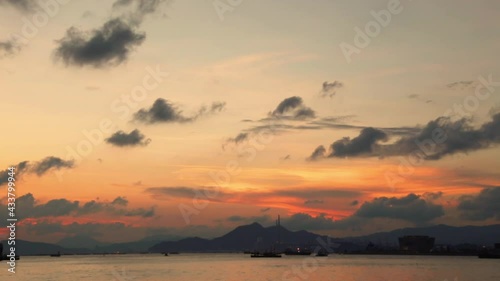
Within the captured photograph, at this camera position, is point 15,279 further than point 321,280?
Yes

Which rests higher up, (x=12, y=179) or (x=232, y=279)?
(x=12, y=179)

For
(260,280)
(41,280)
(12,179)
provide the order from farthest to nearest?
(41,280) < (260,280) < (12,179)

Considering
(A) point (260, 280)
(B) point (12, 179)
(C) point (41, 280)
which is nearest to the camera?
(B) point (12, 179)

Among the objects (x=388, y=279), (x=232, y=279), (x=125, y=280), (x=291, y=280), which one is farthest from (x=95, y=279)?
(x=388, y=279)

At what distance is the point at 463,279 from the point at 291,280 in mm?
49080

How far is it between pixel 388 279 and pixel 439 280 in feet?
44.6

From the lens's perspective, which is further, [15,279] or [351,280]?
[15,279]

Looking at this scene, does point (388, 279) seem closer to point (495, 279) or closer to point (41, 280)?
point (495, 279)

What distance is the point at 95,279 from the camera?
16750cm

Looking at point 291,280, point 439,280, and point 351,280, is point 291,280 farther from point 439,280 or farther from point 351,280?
point 439,280

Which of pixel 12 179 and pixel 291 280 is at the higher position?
pixel 12 179

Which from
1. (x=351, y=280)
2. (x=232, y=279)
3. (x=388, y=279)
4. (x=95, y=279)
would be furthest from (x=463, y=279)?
(x=95, y=279)

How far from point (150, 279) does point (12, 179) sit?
102279mm

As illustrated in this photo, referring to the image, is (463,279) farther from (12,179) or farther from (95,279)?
(12,179)
